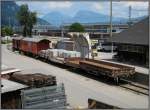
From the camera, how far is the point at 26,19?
51.0 metres

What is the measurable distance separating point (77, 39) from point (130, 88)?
9.88 m

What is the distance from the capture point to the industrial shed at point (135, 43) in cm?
1933

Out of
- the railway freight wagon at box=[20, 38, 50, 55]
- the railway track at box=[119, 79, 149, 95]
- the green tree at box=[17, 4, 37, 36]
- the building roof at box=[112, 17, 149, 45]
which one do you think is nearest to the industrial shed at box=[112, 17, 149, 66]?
the building roof at box=[112, 17, 149, 45]

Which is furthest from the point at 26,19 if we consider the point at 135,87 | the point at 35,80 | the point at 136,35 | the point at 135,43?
the point at 35,80

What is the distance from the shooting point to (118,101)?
1146 cm

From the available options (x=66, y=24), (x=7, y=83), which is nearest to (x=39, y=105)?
(x=7, y=83)

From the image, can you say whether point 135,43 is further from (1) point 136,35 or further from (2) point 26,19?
(2) point 26,19

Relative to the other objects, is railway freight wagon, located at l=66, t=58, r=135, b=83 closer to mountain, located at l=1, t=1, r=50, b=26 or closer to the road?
the road

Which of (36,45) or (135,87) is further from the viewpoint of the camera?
(36,45)

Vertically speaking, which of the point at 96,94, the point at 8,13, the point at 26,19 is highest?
the point at 8,13

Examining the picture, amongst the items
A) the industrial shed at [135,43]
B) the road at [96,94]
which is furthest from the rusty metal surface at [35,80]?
the industrial shed at [135,43]

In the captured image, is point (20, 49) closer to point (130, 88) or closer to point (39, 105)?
point (130, 88)

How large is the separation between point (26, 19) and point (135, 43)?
33555mm

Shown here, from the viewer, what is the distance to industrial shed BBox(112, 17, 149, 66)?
19.3 meters
